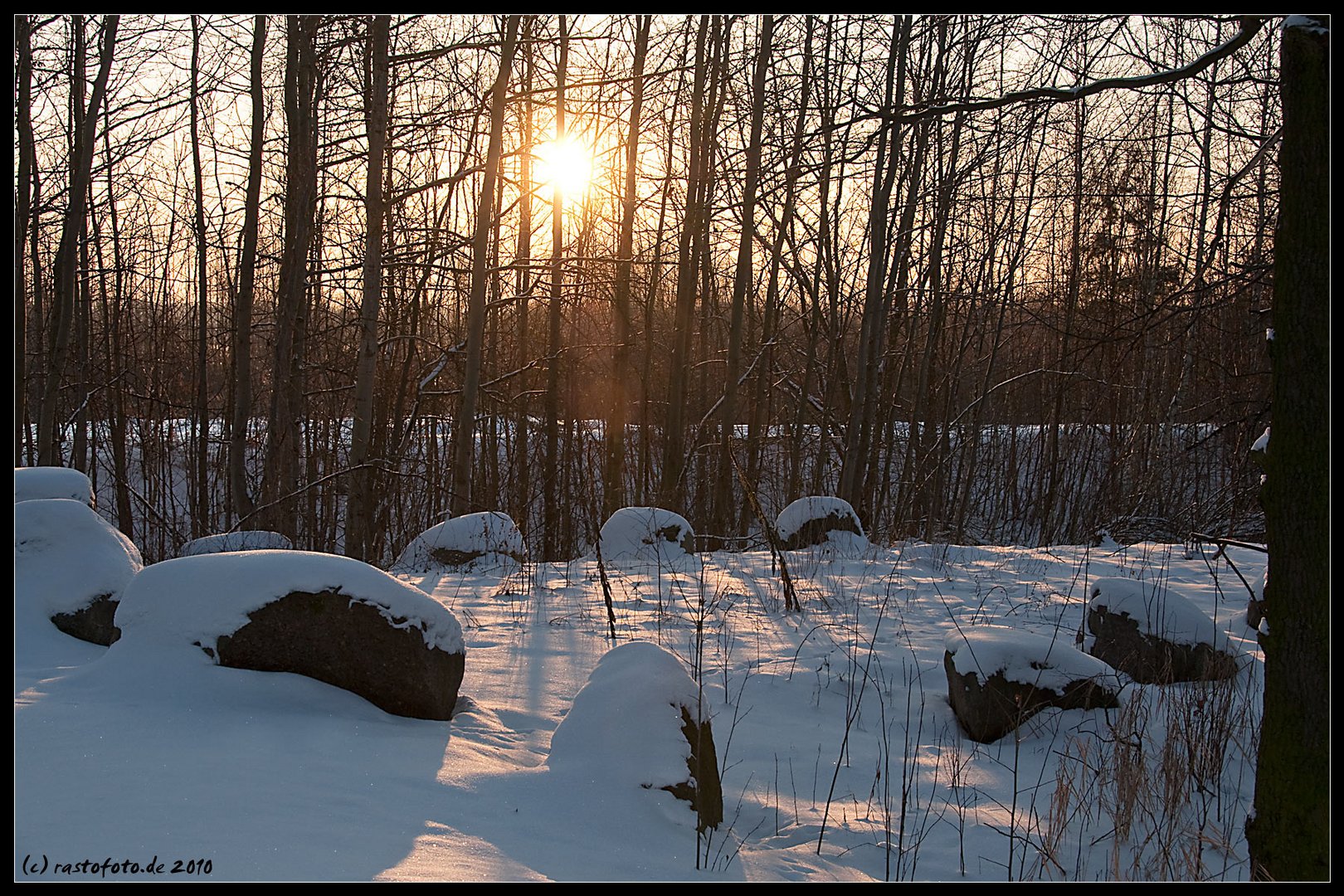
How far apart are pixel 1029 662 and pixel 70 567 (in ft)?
16.3

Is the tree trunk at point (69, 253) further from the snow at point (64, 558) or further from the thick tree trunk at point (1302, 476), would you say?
the thick tree trunk at point (1302, 476)

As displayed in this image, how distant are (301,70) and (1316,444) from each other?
33.9 ft

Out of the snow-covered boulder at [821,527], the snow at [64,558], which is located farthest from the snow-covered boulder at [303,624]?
the snow-covered boulder at [821,527]

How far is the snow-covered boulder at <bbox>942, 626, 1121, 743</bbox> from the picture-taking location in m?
4.11

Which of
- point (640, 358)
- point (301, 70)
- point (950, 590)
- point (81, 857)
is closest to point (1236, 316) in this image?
point (950, 590)

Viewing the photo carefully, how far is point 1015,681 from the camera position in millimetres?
4176

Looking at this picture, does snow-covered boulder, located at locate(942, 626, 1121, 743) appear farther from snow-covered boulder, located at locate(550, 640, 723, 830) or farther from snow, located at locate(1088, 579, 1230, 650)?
snow-covered boulder, located at locate(550, 640, 723, 830)

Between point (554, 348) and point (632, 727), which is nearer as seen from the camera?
point (632, 727)

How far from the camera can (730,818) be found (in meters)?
3.07

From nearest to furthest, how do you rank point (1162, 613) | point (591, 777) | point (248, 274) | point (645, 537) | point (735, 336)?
point (591, 777) < point (1162, 613) < point (645, 537) < point (248, 274) < point (735, 336)

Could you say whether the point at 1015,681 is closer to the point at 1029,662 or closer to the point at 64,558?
the point at 1029,662

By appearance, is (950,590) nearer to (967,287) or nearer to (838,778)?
(838,778)

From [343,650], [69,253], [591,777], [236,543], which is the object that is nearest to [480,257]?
[236,543]

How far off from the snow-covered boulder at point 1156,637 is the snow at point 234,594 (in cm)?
362
